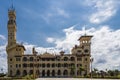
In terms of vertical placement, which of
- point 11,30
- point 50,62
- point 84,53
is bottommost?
point 50,62

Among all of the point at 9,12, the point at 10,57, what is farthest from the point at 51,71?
the point at 9,12

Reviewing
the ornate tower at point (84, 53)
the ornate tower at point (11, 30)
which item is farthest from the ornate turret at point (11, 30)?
the ornate tower at point (84, 53)

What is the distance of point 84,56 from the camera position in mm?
126438

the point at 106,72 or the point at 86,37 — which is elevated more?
the point at 86,37

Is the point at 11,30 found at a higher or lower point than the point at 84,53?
higher

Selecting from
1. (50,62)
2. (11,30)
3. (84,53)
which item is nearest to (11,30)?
(11,30)

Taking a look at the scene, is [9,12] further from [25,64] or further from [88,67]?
[88,67]

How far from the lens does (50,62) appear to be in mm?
127312

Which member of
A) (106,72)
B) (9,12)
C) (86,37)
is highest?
(9,12)

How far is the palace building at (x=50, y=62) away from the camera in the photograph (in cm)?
12619

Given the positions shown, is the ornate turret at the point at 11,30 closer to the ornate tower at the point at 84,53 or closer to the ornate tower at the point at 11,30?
the ornate tower at the point at 11,30

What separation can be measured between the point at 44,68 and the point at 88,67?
1988cm

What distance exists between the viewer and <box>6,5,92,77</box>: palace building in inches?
4968

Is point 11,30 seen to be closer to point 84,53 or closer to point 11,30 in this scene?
point 11,30
